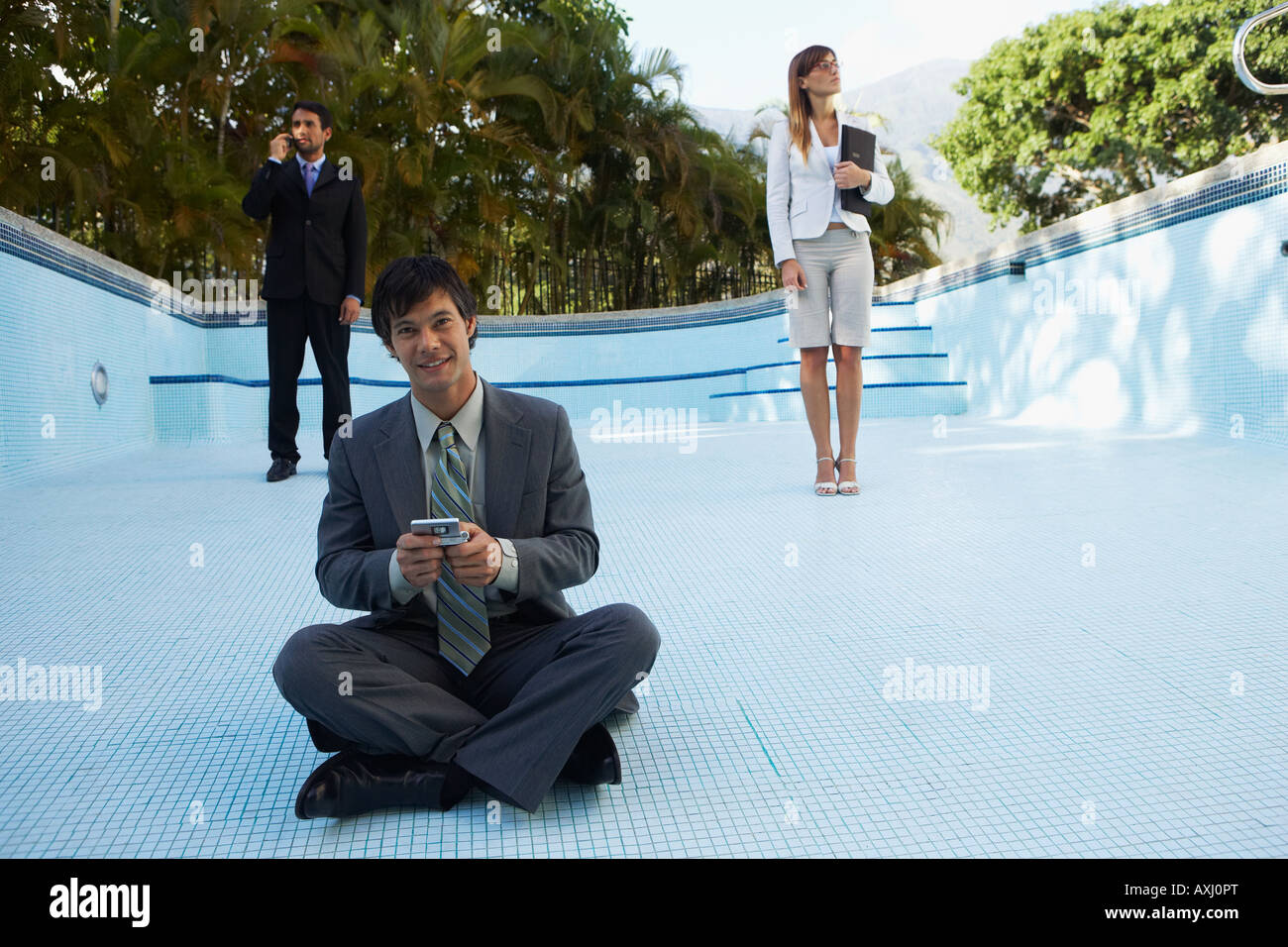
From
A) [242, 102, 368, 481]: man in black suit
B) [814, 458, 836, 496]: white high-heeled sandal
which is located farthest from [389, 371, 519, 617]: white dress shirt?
[242, 102, 368, 481]: man in black suit

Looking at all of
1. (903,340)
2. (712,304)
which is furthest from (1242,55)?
Answer: (712,304)

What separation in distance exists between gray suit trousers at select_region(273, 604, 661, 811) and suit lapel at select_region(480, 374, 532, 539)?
0.23m

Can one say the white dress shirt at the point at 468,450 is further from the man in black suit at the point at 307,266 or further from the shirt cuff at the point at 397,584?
the man in black suit at the point at 307,266

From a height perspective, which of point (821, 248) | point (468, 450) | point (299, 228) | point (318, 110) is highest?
point (318, 110)

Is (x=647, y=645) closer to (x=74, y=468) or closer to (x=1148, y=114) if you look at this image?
(x=74, y=468)

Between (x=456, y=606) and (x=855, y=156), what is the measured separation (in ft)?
10.5

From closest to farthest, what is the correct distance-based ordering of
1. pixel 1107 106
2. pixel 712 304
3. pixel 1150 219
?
pixel 1150 219
pixel 712 304
pixel 1107 106

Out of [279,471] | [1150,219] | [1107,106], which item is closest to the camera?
Result: [279,471]

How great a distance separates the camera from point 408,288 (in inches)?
71.2

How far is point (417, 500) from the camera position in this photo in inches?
71.5

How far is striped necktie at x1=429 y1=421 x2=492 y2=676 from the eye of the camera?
1.78 metres

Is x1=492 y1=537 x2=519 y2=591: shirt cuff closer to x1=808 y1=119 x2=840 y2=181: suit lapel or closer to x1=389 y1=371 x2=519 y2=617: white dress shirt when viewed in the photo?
x1=389 y1=371 x2=519 y2=617: white dress shirt

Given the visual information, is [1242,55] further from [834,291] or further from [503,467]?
[503,467]

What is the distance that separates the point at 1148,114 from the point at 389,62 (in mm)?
12024
